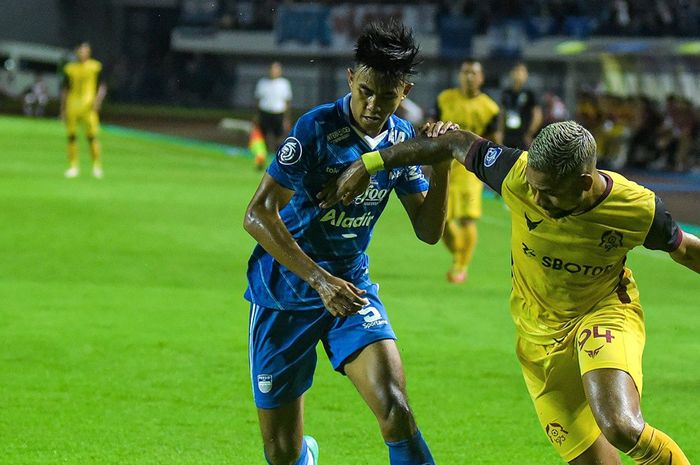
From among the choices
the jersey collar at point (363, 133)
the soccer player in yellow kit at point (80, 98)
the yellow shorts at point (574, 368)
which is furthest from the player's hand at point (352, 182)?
the soccer player in yellow kit at point (80, 98)

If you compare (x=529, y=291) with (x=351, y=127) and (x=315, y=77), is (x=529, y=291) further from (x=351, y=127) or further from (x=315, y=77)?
(x=315, y=77)

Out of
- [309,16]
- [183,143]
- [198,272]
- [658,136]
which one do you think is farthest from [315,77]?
[198,272]

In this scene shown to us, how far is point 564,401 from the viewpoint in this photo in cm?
528

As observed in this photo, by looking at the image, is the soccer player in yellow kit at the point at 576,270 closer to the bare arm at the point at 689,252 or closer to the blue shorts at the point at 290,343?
the bare arm at the point at 689,252

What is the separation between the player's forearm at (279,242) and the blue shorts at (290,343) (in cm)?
30

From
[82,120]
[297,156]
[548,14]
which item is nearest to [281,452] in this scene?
[297,156]

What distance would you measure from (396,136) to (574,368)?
1.27 meters

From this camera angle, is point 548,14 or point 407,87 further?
point 548,14

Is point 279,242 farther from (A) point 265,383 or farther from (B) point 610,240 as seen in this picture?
(B) point 610,240

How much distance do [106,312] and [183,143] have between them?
27.6 meters

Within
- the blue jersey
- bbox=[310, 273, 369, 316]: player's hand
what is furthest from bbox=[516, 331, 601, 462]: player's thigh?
the blue jersey

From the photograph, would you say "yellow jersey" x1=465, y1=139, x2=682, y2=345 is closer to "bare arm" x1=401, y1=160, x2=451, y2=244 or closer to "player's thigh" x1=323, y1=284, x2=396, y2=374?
"bare arm" x1=401, y1=160, x2=451, y2=244

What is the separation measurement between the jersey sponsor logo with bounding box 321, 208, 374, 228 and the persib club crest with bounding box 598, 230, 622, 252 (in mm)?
1043

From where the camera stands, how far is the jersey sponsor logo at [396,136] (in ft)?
18.3
